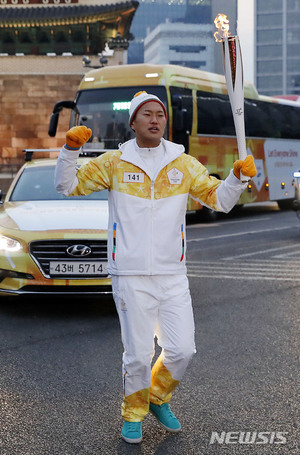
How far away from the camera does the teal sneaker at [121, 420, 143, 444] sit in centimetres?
421

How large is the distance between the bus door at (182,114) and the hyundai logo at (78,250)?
33.1 feet

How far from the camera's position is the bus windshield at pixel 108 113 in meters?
17.4

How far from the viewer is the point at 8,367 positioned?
5.81m

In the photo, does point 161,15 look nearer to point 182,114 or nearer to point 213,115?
point 213,115

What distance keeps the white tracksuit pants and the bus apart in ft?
42.4

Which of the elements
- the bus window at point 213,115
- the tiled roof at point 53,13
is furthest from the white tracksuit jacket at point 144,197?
the tiled roof at point 53,13

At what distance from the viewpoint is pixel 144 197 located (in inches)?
168

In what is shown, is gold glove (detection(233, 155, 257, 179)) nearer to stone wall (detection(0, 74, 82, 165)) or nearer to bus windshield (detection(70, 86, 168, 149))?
bus windshield (detection(70, 86, 168, 149))

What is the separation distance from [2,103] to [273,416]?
44.5 m

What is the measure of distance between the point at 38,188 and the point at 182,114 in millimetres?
8596

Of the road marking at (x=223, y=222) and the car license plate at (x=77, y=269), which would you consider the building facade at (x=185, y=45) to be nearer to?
the road marking at (x=223, y=222)

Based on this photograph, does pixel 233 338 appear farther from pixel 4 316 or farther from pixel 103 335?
pixel 4 316

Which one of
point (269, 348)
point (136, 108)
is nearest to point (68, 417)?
point (136, 108)

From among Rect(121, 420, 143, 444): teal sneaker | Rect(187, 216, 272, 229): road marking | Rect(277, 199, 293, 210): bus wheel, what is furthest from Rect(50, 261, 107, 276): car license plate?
Rect(277, 199, 293, 210): bus wheel
